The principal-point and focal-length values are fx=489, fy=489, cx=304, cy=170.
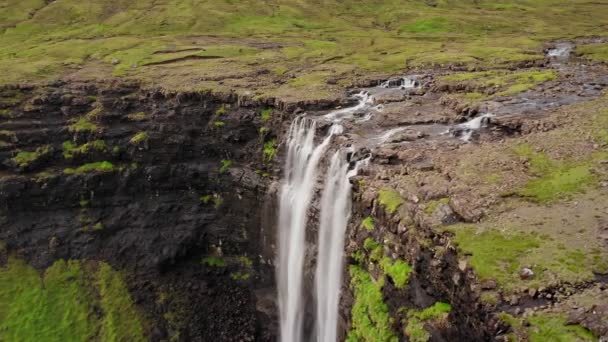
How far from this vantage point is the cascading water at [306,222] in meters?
33.3

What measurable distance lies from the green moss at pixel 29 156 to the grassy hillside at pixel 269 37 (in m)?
16.7

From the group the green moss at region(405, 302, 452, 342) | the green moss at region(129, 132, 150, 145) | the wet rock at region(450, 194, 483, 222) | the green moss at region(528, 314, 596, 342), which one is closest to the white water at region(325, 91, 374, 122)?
the wet rock at region(450, 194, 483, 222)

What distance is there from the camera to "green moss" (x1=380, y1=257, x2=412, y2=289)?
24.0 meters

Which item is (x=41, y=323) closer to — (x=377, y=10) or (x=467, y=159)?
(x=467, y=159)

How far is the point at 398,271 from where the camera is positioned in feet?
80.2

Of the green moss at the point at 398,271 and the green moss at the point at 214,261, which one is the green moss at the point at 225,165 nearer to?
the green moss at the point at 214,261

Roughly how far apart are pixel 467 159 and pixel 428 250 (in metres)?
10.3

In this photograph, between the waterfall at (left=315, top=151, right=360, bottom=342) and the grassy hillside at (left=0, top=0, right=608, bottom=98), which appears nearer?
the waterfall at (left=315, top=151, right=360, bottom=342)

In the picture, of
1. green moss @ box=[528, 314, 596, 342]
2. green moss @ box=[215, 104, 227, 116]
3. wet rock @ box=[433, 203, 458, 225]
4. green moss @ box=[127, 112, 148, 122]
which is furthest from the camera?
green moss @ box=[127, 112, 148, 122]

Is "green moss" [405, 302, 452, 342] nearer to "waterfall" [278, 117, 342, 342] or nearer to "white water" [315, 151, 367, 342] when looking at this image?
"white water" [315, 151, 367, 342]

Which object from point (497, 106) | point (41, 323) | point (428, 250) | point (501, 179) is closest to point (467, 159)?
point (501, 179)

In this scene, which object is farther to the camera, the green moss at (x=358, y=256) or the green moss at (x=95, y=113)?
the green moss at (x=95, y=113)

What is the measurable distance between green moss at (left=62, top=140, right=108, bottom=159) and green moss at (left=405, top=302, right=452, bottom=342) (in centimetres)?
4536

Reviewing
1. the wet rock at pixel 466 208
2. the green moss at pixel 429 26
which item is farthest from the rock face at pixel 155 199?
the green moss at pixel 429 26
